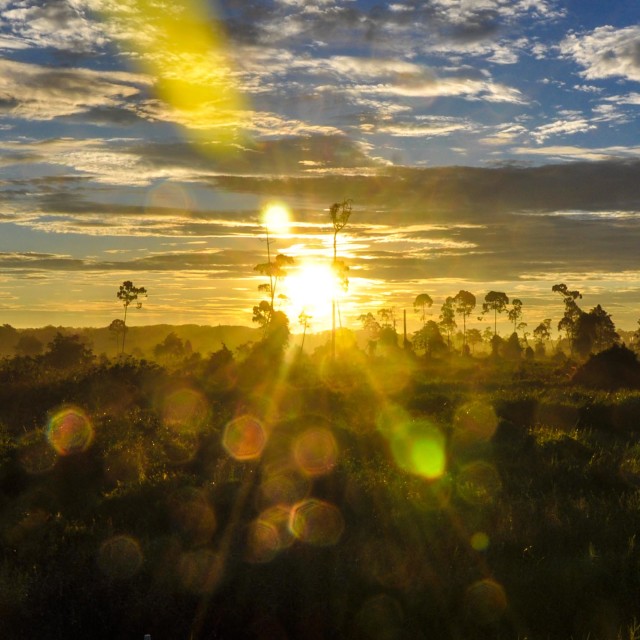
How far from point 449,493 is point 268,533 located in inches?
163

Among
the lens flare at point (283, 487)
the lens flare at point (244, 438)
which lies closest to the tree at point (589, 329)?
the lens flare at point (244, 438)

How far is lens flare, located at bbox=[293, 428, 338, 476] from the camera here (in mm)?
16291

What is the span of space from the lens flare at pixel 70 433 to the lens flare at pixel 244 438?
3428 millimetres

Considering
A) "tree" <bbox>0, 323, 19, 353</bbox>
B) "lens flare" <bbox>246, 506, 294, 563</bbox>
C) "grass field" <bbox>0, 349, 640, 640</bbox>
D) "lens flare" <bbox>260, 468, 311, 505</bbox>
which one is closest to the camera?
"grass field" <bbox>0, 349, 640, 640</bbox>

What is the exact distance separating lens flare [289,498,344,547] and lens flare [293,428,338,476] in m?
1.67

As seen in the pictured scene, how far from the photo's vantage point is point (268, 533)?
1167 centimetres

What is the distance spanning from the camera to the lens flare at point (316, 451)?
53.4ft

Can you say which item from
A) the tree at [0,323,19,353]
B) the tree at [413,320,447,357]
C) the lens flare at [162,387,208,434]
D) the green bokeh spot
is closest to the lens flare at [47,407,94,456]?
the lens flare at [162,387,208,434]

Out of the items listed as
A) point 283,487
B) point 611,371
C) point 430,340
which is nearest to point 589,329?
point 430,340

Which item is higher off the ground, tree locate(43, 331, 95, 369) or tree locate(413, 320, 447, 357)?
tree locate(43, 331, 95, 369)

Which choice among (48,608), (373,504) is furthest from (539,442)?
(48,608)

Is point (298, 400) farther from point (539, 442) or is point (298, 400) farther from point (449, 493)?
point (449, 493)

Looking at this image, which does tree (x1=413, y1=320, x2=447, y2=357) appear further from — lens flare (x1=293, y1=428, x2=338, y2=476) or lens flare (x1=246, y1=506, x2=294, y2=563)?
lens flare (x1=246, y1=506, x2=294, y2=563)

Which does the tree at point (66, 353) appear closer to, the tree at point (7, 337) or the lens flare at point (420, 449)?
the lens flare at point (420, 449)
